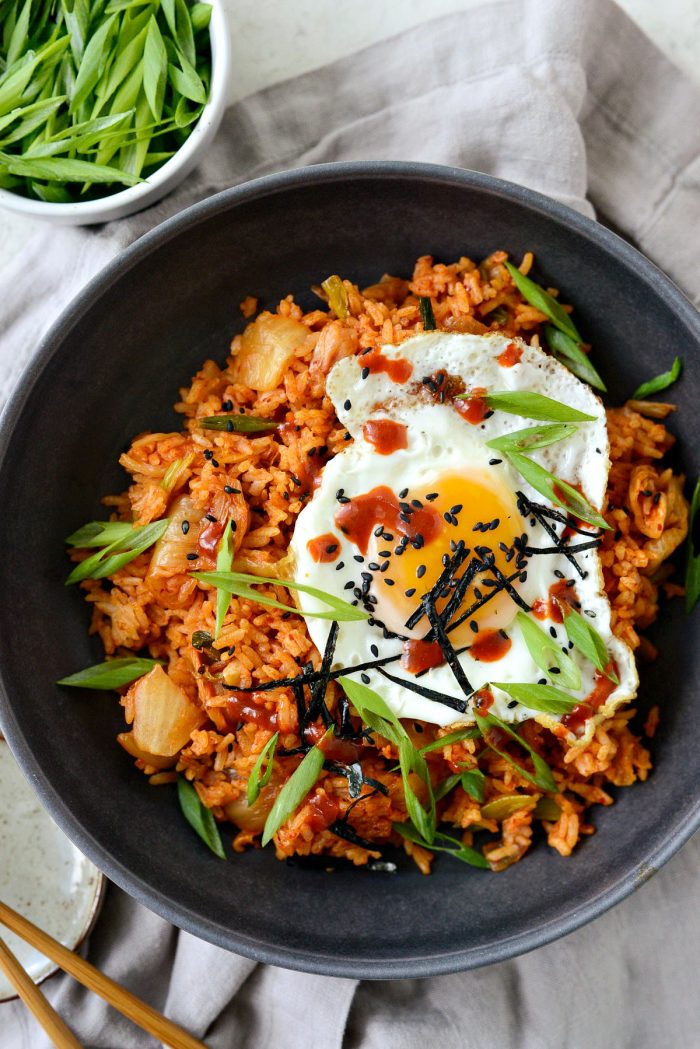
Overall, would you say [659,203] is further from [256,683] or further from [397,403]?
[256,683]

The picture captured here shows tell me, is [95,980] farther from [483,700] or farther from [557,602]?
[557,602]

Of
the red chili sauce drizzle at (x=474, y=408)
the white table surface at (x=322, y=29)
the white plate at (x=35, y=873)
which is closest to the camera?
the red chili sauce drizzle at (x=474, y=408)

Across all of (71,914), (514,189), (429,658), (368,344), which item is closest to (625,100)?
(514,189)

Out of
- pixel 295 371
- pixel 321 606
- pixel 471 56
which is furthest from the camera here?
pixel 471 56

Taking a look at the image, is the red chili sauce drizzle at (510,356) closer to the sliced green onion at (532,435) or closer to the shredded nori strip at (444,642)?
the sliced green onion at (532,435)

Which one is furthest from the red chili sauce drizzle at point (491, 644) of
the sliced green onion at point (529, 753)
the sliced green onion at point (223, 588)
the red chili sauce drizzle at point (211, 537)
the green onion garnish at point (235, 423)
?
the green onion garnish at point (235, 423)
